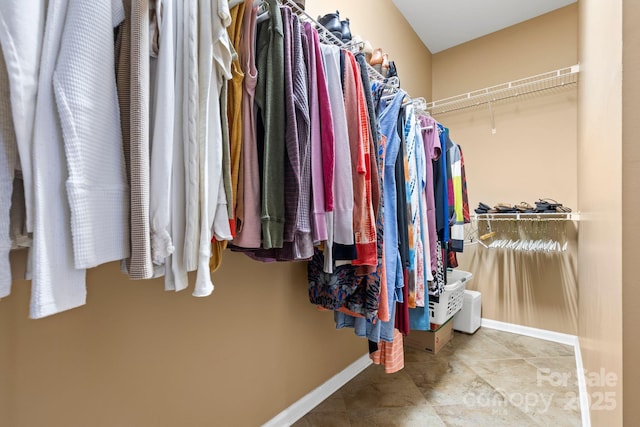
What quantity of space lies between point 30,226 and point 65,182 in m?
0.08

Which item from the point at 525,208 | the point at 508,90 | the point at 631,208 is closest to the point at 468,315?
the point at 525,208

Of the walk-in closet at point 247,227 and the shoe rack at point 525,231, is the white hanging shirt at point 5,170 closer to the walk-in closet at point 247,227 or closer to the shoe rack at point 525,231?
the walk-in closet at point 247,227

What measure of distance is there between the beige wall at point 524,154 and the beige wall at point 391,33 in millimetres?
425

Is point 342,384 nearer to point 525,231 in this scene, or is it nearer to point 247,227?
point 247,227

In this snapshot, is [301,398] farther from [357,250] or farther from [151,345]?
[357,250]

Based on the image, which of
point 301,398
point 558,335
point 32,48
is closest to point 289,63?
point 32,48

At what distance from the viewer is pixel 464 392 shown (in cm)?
166

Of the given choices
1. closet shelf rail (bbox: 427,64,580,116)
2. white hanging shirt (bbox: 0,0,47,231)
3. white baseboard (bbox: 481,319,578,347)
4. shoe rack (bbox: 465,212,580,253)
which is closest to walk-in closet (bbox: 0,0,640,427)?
white hanging shirt (bbox: 0,0,47,231)

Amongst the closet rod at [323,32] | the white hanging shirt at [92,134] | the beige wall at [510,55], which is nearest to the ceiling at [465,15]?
the beige wall at [510,55]

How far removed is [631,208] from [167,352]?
4.24 ft

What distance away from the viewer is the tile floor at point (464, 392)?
1.44 m

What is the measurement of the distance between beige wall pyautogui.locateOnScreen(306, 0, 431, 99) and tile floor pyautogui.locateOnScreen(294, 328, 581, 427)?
218 centimetres

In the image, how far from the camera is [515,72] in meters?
2.62

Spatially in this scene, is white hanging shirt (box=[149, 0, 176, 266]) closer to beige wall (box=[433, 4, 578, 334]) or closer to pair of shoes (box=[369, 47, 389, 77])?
pair of shoes (box=[369, 47, 389, 77])
